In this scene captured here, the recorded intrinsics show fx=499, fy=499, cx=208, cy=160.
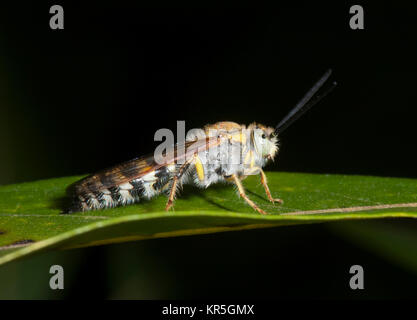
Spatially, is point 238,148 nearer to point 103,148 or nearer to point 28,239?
point 28,239

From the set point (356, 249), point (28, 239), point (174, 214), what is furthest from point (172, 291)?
point (174, 214)

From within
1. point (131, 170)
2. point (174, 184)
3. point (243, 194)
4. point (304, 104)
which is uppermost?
point (304, 104)

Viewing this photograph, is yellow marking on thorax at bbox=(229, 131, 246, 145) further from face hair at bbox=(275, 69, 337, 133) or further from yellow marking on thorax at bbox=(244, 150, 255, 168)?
face hair at bbox=(275, 69, 337, 133)

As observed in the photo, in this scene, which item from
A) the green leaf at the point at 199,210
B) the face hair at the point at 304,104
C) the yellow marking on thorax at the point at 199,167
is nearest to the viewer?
the green leaf at the point at 199,210

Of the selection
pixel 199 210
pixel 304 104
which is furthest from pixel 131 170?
pixel 304 104

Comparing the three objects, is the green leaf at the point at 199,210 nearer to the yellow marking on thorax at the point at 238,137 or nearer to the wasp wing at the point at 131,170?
the wasp wing at the point at 131,170

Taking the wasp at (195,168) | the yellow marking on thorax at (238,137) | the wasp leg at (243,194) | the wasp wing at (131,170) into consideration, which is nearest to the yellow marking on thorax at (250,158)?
the wasp at (195,168)

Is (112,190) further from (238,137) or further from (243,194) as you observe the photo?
(238,137)
